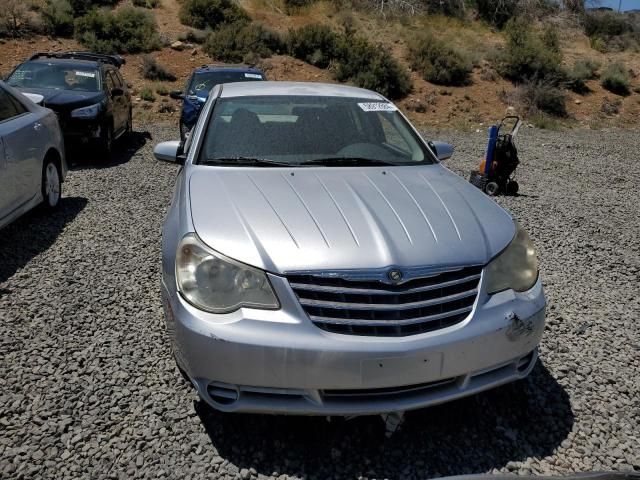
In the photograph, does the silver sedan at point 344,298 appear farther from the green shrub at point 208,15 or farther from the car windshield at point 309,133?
the green shrub at point 208,15

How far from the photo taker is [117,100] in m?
10.9

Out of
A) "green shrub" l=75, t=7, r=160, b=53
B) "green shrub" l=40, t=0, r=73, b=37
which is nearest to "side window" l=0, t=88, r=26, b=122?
"green shrub" l=75, t=7, r=160, b=53

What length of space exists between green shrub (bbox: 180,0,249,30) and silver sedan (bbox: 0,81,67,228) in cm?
2061

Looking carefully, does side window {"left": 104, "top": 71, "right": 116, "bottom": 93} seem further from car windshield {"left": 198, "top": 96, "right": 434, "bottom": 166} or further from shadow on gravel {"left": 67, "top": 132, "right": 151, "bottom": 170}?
car windshield {"left": 198, "top": 96, "right": 434, "bottom": 166}

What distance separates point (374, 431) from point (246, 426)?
0.61m

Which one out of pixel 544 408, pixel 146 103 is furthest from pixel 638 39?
pixel 544 408

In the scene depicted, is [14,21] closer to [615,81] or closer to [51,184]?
[51,184]

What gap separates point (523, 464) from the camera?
266cm

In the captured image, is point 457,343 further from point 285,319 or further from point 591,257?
point 591,257

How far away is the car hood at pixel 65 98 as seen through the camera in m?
9.30

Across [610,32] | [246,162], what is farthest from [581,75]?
[246,162]

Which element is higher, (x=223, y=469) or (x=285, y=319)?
(x=285, y=319)

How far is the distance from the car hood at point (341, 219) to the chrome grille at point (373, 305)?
75 mm

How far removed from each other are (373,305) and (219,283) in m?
0.66
